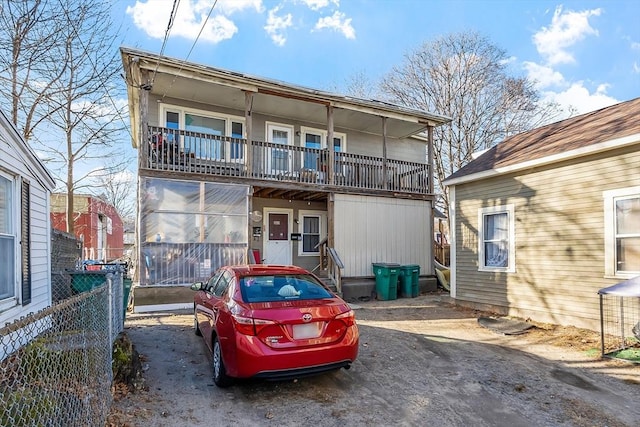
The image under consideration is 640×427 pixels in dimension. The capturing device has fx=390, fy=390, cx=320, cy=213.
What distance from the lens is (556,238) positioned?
27.2 feet

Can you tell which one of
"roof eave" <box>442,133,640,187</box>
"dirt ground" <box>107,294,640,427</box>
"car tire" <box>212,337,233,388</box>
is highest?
"roof eave" <box>442,133,640,187</box>

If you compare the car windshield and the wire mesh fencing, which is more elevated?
the car windshield

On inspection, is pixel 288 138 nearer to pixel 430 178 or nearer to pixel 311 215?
pixel 311 215

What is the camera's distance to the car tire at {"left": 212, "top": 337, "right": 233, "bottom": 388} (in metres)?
4.58

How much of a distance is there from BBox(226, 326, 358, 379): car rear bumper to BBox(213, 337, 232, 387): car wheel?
0.24 metres

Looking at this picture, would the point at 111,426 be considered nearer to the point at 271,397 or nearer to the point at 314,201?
the point at 271,397

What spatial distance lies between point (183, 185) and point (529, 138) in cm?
979

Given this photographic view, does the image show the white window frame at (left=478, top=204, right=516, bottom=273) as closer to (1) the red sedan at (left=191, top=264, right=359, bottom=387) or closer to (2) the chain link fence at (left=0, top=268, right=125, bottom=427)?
(1) the red sedan at (left=191, top=264, right=359, bottom=387)

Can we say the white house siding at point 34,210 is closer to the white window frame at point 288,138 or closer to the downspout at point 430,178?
the white window frame at point 288,138

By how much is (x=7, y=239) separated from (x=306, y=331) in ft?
14.3

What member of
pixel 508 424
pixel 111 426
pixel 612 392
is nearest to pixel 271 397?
pixel 111 426

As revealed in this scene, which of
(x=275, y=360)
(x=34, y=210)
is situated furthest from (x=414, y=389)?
(x=34, y=210)

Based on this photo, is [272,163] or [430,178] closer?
[272,163]

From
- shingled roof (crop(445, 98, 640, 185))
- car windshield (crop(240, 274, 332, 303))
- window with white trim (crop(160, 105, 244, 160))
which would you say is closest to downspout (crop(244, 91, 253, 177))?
window with white trim (crop(160, 105, 244, 160))
